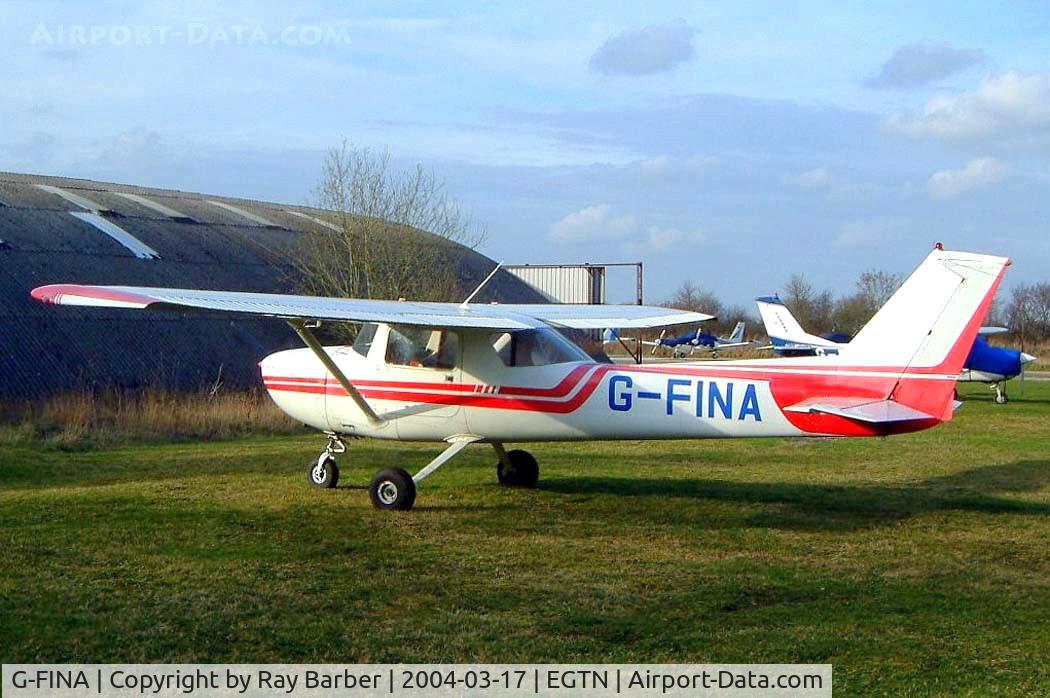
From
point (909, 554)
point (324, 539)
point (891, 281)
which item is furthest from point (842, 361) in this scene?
point (891, 281)

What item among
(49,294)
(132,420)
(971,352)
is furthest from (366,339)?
(971,352)

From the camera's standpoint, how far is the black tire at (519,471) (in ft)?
40.2

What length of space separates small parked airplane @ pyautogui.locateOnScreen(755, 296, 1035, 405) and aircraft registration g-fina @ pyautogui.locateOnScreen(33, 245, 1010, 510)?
1727cm

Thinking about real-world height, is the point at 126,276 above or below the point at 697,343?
above

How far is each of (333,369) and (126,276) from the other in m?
15.6

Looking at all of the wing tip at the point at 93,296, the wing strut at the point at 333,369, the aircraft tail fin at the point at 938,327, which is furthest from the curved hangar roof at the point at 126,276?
the aircraft tail fin at the point at 938,327

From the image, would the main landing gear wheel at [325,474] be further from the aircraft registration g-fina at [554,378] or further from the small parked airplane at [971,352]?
the small parked airplane at [971,352]

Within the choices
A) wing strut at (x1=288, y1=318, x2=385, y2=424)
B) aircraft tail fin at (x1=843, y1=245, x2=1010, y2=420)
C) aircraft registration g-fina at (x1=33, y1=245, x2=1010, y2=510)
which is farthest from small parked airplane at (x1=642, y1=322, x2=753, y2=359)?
aircraft tail fin at (x1=843, y1=245, x2=1010, y2=420)

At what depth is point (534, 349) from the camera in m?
10.9

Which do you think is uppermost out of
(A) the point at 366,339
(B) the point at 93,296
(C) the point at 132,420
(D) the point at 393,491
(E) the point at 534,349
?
(B) the point at 93,296

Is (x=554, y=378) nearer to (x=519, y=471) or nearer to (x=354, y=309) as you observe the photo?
(x=519, y=471)

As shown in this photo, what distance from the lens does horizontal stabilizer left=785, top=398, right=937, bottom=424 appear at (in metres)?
9.46

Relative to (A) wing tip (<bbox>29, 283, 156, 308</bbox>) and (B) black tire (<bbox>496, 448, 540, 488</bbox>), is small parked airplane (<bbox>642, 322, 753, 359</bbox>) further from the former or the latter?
(A) wing tip (<bbox>29, 283, 156, 308</bbox>)

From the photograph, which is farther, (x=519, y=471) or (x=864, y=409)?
(x=519, y=471)
